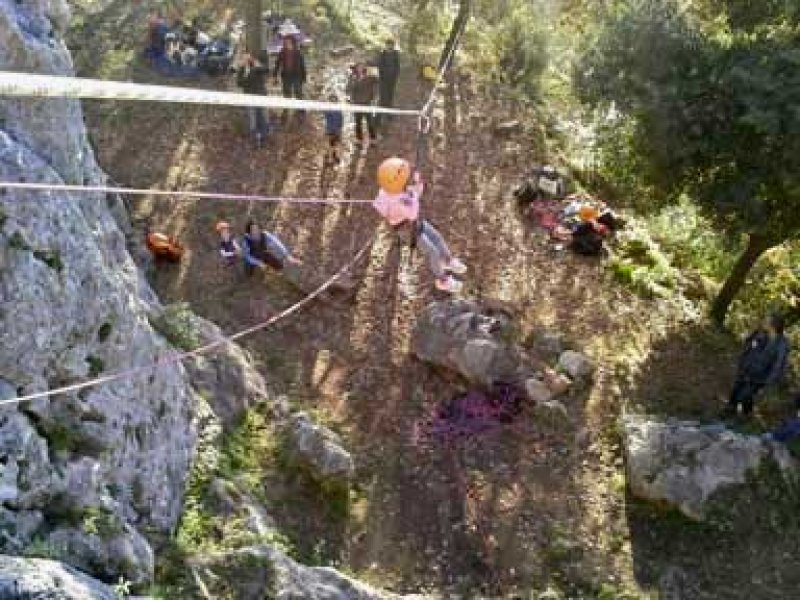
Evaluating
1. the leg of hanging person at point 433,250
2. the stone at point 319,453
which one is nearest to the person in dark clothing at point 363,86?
the leg of hanging person at point 433,250

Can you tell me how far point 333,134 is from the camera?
14.5m

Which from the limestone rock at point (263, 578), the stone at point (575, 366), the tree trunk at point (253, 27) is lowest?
the limestone rock at point (263, 578)

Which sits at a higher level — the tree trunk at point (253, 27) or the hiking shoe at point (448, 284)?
the tree trunk at point (253, 27)

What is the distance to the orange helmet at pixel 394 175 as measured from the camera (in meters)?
9.23

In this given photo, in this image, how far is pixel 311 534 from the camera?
902 cm

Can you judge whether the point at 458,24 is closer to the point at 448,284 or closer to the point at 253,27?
the point at 253,27

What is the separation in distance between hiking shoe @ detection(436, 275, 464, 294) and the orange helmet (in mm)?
2456

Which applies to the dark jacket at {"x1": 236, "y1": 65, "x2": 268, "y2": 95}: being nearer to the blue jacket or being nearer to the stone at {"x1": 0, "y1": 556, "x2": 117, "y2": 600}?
the blue jacket

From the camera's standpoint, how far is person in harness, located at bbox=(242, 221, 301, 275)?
1223cm

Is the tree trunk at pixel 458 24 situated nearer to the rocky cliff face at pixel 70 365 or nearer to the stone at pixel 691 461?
the stone at pixel 691 461

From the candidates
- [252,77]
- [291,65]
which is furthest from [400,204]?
[291,65]

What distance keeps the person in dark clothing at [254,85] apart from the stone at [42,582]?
1026 cm

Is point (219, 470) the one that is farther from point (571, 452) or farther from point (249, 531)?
point (571, 452)

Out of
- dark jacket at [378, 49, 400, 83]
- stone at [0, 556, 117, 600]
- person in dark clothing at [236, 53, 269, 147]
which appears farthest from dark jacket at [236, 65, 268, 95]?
stone at [0, 556, 117, 600]
